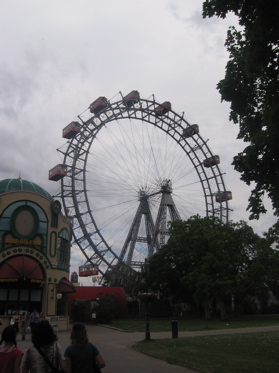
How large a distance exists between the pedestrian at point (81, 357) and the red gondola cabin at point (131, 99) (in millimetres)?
51538

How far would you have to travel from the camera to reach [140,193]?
5409 cm

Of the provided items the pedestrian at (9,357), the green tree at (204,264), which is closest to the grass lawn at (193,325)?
the green tree at (204,264)

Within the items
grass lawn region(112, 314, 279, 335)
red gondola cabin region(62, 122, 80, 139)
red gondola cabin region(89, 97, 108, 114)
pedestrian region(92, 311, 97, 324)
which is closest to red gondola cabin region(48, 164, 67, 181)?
red gondola cabin region(62, 122, 80, 139)

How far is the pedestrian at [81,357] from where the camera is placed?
18.9 feet

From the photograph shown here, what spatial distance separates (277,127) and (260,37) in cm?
227

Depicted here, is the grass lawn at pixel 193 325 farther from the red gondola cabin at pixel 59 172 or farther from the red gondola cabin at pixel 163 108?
the red gondola cabin at pixel 163 108

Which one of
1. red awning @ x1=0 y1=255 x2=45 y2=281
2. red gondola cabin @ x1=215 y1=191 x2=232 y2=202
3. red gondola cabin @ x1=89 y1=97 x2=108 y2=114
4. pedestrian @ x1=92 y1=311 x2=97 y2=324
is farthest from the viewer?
red gondola cabin @ x1=215 y1=191 x2=232 y2=202

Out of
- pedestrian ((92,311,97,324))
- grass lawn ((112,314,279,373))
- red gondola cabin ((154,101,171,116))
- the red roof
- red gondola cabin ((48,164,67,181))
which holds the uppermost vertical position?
red gondola cabin ((154,101,171,116))

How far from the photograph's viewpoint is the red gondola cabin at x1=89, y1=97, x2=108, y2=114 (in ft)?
174

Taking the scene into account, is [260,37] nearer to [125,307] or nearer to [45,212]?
[45,212]

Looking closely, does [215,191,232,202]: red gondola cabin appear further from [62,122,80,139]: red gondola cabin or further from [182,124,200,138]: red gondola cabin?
[62,122,80,139]: red gondola cabin

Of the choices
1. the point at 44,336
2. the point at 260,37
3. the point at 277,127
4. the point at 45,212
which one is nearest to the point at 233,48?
the point at 260,37

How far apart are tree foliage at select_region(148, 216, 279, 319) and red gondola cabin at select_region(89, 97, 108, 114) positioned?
686 inches

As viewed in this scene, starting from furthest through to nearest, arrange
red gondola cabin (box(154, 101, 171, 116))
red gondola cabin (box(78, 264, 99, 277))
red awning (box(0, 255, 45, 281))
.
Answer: red gondola cabin (box(154, 101, 171, 116)) < red gondola cabin (box(78, 264, 99, 277)) < red awning (box(0, 255, 45, 281))
